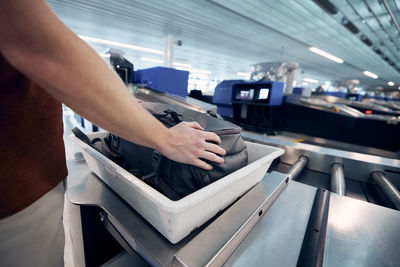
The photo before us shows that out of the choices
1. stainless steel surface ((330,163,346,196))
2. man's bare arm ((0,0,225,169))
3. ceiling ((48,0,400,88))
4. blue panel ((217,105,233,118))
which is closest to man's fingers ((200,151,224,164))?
man's bare arm ((0,0,225,169))

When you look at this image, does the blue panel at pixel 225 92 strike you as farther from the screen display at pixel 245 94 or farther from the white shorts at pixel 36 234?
the white shorts at pixel 36 234

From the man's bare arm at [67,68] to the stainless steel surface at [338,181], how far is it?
37.8 inches

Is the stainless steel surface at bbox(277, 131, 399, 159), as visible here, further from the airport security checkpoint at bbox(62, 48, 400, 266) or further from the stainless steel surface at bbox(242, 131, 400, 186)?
the airport security checkpoint at bbox(62, 48, 400, 266)

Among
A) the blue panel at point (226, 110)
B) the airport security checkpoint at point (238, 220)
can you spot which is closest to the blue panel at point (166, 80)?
the blue panel at point (226, 110)

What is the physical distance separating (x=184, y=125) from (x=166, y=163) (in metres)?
0.12

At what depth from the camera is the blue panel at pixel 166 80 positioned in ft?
6.88

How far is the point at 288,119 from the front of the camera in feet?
8.79

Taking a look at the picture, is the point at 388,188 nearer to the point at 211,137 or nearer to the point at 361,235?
the point at 361,235

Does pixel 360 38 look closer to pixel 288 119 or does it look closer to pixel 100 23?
pixel 288 119

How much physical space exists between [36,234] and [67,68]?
1.14ft

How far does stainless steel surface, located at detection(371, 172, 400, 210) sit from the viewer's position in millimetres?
779

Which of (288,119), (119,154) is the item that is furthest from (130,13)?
(119,154)

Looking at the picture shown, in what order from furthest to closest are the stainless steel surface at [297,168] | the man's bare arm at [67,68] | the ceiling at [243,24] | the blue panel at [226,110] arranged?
the ceiling at [243,24], the blue panel at [226,110], the stainless steel surface at [297,168], the man's bare arm at [67,68]

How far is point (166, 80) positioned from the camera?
7.06 feet
